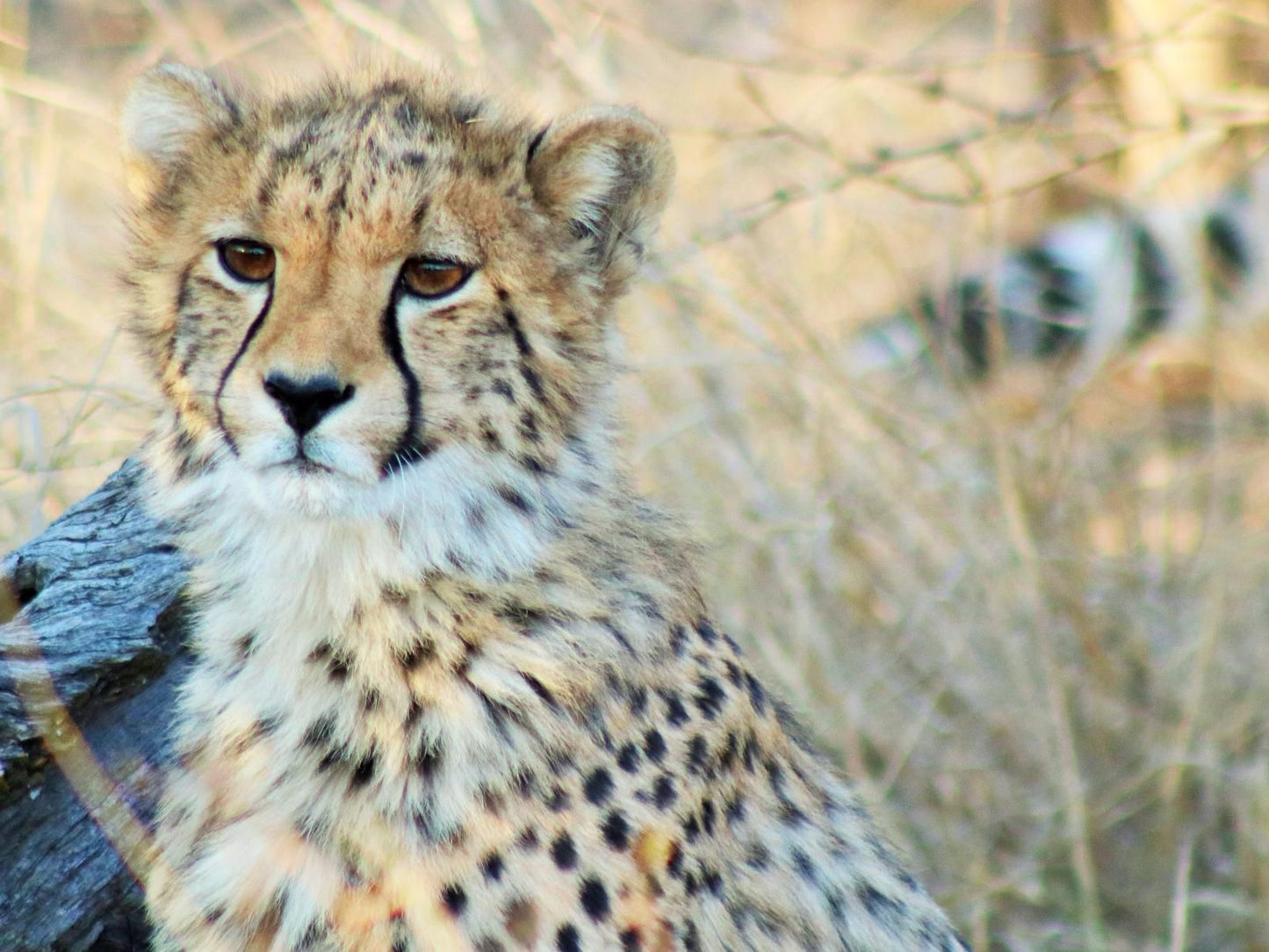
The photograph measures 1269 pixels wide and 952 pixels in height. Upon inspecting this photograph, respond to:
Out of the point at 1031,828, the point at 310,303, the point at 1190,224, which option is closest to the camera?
the point at 310,303

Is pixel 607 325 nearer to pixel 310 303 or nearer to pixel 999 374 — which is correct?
pixel 310 303

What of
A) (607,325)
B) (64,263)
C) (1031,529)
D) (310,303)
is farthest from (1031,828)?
(64,263)

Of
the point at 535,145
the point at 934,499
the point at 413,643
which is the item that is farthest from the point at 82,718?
the point at 934,499

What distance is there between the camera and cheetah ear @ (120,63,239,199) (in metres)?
2.13

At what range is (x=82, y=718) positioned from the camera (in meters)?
2.19

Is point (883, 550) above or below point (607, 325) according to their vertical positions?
below

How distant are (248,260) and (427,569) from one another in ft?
1.49

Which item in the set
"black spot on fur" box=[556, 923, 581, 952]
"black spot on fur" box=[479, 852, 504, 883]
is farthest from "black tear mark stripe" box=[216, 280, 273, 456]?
"black spot on fur" box=[556, 923, 581, 952]

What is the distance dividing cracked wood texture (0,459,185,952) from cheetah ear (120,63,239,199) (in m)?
0.56

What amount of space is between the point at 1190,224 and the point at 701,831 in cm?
272

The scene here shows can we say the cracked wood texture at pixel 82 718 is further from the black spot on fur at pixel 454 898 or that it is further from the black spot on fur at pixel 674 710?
the black spot on fur at pixel 674 710

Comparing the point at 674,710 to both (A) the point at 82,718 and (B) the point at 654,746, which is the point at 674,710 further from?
(A) the point at 82,718

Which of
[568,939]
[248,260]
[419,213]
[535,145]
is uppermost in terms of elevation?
[535,145]

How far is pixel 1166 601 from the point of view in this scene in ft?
12.7
